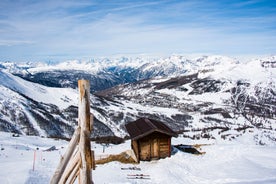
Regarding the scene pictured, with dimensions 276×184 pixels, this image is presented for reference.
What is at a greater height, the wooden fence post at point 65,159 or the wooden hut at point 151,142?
the wooden fence post at point 65,159

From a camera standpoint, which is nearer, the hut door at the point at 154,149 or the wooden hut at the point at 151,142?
the wooden hut at the point at 151,142

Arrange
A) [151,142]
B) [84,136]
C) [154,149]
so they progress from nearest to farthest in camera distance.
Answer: [84,136], [154,149], [151,142]

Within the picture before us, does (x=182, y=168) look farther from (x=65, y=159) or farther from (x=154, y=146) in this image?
(x=65, y=159)

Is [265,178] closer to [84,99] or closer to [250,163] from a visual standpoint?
[250,163]

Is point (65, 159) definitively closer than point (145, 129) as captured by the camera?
Yes

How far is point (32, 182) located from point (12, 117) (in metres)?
76.7

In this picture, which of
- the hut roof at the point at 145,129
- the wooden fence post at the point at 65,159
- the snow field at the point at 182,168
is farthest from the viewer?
the hut roof at the point at 145,129

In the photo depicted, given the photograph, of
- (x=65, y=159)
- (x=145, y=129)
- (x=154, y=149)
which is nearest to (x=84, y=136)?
(x=65, y=159)

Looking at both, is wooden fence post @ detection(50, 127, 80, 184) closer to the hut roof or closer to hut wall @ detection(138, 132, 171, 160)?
the hut roof

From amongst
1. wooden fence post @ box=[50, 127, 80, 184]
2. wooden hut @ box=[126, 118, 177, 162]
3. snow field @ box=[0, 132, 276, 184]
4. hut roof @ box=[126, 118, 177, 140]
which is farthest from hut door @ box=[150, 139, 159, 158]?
wooden fence post @ box=[50, 127, 80, 184]

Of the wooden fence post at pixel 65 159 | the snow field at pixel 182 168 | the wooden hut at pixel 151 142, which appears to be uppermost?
the wooden fence post at pixel 65 159

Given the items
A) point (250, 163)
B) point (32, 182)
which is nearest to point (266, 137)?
point (250, 163)

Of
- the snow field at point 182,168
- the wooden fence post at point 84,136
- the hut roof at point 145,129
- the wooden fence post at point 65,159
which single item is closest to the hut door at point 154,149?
the snow field at point 182,168

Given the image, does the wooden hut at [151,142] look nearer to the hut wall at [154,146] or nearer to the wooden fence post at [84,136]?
the hut wall at [154,146]
